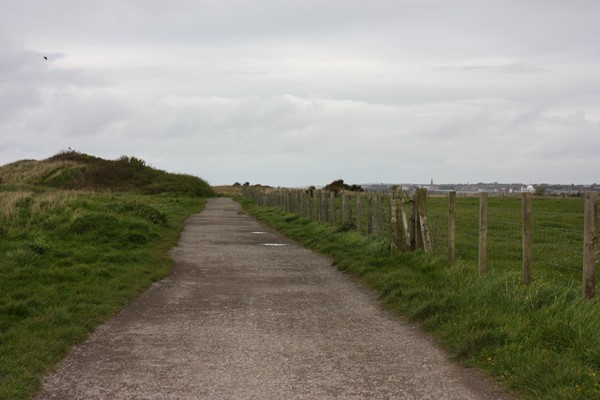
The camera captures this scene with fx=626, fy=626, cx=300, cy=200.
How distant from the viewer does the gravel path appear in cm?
567

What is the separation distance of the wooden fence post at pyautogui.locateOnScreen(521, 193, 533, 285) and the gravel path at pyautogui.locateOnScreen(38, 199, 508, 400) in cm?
220

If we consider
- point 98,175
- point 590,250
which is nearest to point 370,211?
point 590,250

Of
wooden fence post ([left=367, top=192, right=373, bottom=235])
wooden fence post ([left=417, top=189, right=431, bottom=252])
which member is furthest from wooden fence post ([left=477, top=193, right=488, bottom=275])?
wooden fence post ([left=367, top=192, right=373, bottom=235])

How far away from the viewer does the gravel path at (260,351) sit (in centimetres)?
567

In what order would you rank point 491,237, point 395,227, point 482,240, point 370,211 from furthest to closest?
1. point 370,211
2. point 491,237
3. point 395,227
4. point 482,240

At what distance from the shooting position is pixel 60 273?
11.5m

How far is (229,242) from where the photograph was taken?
1997 centimetres

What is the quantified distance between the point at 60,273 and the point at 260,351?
236 inches

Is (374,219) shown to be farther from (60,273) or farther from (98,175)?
(98,175)

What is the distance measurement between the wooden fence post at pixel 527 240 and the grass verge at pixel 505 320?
159 mm

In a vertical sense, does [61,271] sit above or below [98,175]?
below

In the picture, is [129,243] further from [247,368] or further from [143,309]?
[247,368]

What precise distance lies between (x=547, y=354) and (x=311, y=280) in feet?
21.3

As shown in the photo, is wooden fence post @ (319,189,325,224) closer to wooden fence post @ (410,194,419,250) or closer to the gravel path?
wooden fence post @ (410,194,419,250)
